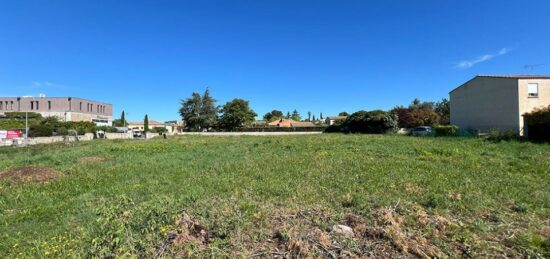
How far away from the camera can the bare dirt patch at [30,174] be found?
9.98 metres

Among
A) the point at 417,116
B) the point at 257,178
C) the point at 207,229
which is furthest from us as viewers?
the point at 417,116

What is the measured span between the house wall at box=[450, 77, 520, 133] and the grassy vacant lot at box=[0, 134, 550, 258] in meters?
20.4

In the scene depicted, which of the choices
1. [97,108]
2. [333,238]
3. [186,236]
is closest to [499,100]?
[333,238]

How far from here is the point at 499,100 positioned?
92.9ft

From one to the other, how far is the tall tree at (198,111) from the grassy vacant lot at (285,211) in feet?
230

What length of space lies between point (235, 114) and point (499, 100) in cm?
5367

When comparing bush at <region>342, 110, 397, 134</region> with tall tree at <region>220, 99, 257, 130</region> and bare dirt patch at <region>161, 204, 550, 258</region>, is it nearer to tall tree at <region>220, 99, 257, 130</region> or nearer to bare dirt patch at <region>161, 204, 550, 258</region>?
tall tree at <region>220, 99, 257, 130</region>

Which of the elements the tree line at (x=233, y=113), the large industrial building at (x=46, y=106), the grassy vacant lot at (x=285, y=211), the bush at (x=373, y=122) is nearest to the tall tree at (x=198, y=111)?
the tree line at (x=233, y=113)

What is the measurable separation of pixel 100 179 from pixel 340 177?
290 inches

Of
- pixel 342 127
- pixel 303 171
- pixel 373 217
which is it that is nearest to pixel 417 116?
pixel 342 127

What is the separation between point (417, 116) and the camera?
59.2 meters

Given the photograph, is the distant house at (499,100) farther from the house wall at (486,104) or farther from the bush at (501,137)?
the bush at (501,137)

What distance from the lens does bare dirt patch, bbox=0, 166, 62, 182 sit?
32.7 ft

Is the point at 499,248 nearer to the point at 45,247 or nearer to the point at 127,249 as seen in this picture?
the point at 127,249
